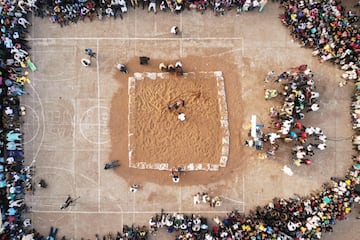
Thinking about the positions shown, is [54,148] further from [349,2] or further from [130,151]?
[349,2]

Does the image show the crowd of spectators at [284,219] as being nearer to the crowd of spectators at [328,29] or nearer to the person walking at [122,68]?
the crowd of spectators at [328,29]

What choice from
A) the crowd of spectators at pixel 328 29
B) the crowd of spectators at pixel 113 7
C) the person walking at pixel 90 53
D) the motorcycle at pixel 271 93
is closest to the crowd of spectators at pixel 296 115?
the motorcycle at pixel 271 93

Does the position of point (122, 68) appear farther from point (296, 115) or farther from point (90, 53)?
point (296, 115)

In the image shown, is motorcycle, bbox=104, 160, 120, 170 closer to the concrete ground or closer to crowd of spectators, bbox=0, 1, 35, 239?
the concrete ground

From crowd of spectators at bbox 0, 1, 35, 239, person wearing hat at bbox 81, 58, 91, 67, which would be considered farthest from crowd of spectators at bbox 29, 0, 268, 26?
person wearing hat at bbox 81, 58, 91, 67

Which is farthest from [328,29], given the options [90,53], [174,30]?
[90,53]

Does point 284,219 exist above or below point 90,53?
below

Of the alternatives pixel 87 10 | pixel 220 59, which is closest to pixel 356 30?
pixel 220 59
